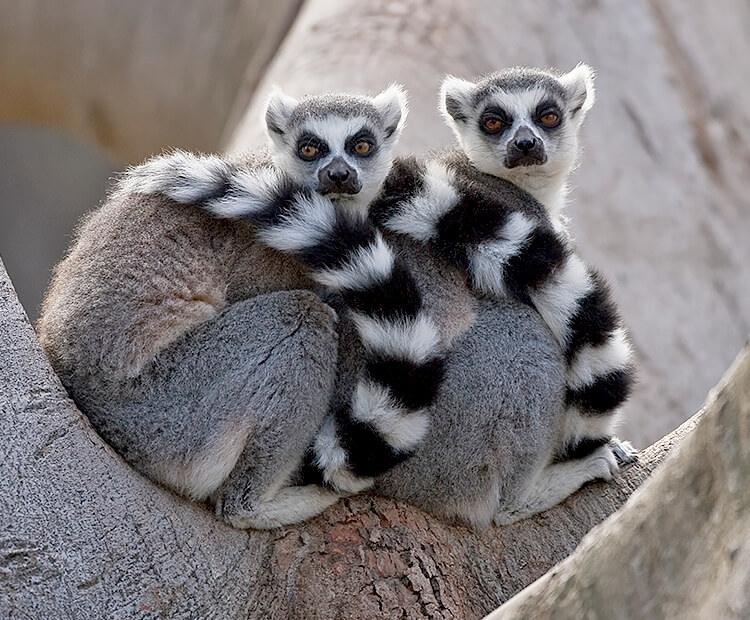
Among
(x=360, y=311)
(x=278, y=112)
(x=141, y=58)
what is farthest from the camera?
(x=141, y=58)

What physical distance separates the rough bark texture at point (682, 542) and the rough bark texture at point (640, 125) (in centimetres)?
420

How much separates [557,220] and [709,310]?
3567mm

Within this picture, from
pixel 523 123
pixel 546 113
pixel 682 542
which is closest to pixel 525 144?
pixel 523 123

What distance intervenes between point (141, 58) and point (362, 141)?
15.3 feet

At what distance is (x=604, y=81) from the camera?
6848 mm

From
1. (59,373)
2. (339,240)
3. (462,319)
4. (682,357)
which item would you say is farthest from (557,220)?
(682,357)

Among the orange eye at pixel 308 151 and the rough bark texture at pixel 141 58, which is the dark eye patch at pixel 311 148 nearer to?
the orange eye at pixel 308 151

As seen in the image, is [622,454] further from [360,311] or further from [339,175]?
[339,175]

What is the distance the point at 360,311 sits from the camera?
2961mm

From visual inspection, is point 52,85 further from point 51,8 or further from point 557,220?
point 557,220

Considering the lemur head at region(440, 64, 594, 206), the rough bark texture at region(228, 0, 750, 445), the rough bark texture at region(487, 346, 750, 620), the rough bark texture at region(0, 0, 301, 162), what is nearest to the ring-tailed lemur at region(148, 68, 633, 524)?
the lemur head at region(440, 64, 594, 206)

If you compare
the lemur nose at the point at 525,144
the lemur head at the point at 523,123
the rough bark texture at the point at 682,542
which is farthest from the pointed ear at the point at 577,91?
the rough bark texture at the point at 682,542

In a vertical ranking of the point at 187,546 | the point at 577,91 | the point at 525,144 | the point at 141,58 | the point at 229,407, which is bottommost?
the point at 141,58

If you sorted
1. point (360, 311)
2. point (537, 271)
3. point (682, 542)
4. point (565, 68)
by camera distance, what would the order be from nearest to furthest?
1. point (682, 542)
2. point (360, 311)
3. point (537, 271)
4. point (565, 68)
